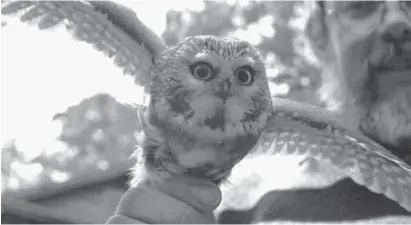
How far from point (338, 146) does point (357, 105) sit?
0.59 meters

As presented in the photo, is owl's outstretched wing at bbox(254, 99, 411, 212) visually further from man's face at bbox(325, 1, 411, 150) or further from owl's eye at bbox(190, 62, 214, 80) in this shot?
man's face at bbox(325, 1, 411, 150)

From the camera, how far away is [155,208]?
375mm

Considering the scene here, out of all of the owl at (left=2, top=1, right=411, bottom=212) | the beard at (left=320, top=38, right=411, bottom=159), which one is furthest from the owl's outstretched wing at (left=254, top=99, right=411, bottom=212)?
the beard at (left=320, top=38, right=411, bottom=159)

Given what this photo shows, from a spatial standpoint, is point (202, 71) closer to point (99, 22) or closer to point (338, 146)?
point (99, 22)

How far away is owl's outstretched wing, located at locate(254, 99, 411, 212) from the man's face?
520 mm

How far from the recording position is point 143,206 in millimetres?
376

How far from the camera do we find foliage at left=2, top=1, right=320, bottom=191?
1451 mm

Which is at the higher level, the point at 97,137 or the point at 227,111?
the point at 97,137

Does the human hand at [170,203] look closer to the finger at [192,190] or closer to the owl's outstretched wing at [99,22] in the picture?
the finger at [192,190]

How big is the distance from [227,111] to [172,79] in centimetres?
6

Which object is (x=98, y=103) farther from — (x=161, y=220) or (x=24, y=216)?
(x=161, y=220)

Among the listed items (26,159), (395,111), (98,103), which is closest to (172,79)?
(395,111)

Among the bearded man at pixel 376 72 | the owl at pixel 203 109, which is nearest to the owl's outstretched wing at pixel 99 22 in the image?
the owl at pixel 203 109

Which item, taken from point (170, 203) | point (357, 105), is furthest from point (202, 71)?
point (357, 105)
